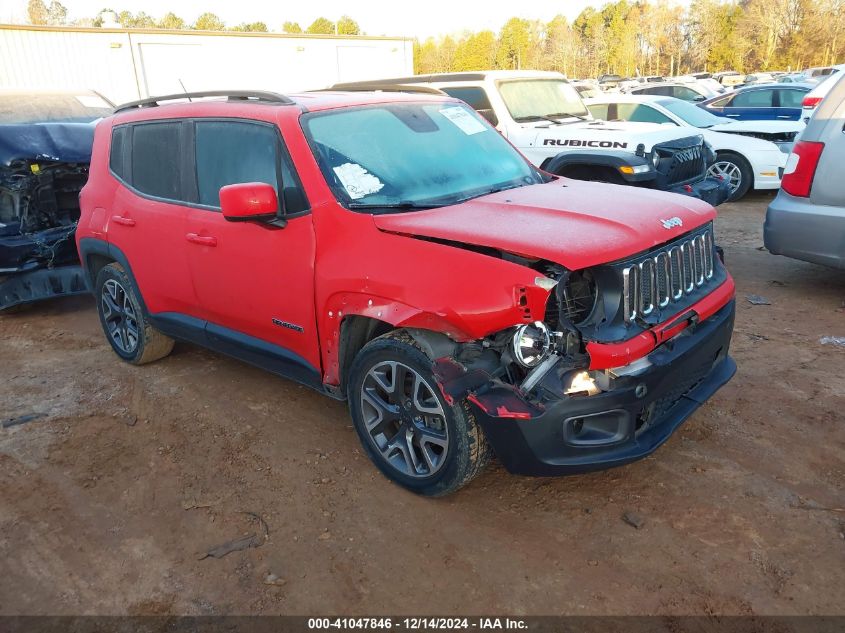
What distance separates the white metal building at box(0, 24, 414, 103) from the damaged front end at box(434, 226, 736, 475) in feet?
62.8

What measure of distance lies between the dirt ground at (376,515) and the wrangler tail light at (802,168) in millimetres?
1584

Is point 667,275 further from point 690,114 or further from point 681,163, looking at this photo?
point 690,114

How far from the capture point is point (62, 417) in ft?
14.2

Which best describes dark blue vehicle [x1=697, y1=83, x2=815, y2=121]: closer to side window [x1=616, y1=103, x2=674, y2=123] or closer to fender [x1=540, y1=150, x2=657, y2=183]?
side window [x1=616, y1=103, x2=674, y2=123]

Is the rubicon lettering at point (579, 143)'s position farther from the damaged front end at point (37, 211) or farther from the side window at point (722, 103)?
the side window at point (722, 103)

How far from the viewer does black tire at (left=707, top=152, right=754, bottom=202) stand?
1003 centimetres

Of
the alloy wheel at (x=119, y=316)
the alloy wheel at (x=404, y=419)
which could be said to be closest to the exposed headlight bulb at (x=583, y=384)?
the alloy wheel at (x=404, y=419)

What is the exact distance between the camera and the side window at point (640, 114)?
1016 cm

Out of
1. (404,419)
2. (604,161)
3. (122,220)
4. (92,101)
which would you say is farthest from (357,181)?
(92,101)

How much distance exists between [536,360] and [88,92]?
8787mm

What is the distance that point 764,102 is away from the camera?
12.8 meters

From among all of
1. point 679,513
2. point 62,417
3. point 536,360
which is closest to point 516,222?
point 536,360

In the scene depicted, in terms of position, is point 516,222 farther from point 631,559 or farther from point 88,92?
point 88,92

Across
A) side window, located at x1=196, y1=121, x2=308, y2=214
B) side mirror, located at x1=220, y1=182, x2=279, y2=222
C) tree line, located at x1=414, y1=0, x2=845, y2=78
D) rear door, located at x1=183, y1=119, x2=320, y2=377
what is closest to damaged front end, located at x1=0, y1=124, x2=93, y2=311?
rear door, located at x1=183, y1=119, x2=320, y2=377
